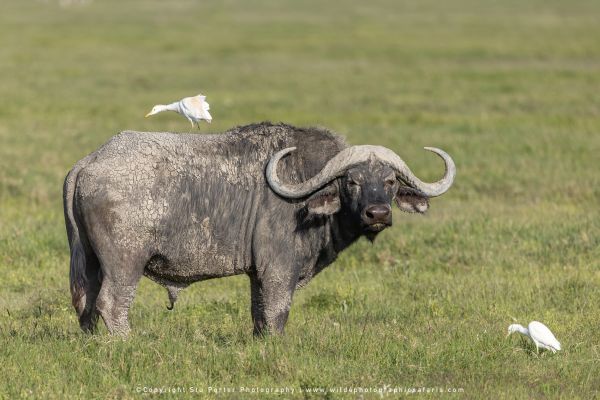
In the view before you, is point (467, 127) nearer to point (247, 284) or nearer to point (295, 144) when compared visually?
point (247, 284)

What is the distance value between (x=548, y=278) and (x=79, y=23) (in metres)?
49.2

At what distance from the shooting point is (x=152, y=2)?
279 feet

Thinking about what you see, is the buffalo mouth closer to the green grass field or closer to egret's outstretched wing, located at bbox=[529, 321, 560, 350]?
the green grass field

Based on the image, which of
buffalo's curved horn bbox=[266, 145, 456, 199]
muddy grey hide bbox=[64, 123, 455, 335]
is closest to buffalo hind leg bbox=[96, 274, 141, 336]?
muddy grey hide bbox=[64, 123, 455, 335]

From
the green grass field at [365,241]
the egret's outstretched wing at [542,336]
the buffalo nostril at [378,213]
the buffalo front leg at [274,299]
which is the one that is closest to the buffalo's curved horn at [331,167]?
the buffalo nostril at [378,213]

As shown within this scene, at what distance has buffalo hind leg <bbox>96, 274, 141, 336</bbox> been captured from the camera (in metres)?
8.61

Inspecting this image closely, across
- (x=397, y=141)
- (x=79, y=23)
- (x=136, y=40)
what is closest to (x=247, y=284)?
(x=397, y=141)

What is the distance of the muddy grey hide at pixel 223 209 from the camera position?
8.60 metres

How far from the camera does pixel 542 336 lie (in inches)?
338

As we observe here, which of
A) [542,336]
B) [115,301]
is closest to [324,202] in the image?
[115,301]

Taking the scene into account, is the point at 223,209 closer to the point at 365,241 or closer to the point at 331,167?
the point at 331,167

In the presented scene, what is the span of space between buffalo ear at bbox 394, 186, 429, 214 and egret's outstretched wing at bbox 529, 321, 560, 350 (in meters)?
1.33

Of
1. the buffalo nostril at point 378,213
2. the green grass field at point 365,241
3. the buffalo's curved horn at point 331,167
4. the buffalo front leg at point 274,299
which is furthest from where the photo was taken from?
the buffalo front leg at point 274,299

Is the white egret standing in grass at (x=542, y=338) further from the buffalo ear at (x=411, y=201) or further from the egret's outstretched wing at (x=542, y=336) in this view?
the buffalo ear at (x=411, y=201)
